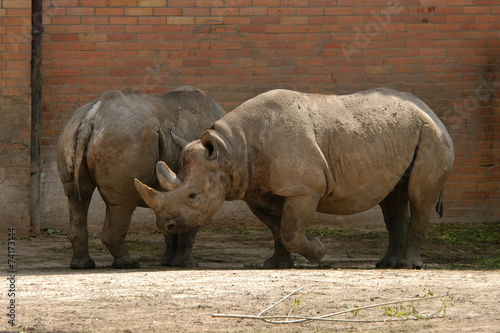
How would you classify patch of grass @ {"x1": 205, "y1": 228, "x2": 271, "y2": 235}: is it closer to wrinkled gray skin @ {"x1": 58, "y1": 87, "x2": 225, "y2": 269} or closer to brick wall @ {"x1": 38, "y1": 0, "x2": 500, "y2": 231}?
brick wall @ {"x1": 38, "y1": 0, "x2": 500, "y2": 231}

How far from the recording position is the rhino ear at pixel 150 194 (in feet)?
24.4

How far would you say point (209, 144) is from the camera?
7.67 m

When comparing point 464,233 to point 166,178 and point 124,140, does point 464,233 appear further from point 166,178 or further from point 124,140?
point 124,140

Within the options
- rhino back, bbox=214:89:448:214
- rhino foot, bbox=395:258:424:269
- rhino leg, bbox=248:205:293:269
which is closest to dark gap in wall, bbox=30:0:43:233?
rhino leg, bbox=248:205:293:269

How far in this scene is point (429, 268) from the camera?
8.21 m

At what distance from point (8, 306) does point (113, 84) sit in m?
5.93

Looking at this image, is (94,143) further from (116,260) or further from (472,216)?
(472,216)

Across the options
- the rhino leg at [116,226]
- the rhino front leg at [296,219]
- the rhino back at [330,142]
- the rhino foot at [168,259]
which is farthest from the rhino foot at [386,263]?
the rhino leg at [116,226]

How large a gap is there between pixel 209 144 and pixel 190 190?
46 cm

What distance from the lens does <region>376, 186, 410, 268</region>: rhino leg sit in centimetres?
876

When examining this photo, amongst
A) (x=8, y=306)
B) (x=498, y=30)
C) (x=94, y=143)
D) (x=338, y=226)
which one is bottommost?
(x=338, y=226)

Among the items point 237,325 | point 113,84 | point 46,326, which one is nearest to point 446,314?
point 237,325

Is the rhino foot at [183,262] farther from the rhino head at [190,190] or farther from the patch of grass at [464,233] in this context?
Result: the patch of grass at [464,233]

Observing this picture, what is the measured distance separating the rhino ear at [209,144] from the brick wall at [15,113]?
411 cm
